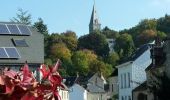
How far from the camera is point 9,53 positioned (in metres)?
48.4

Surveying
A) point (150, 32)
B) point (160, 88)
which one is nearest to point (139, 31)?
point (150, 32)

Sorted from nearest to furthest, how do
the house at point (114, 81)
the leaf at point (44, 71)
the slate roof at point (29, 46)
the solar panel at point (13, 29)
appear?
the leaf at point (44, 71)
the solar panel at point (13, 29)
the slate roof at point (29, 46)
the house at point (114, 81)

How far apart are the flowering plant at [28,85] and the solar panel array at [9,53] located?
144 feet

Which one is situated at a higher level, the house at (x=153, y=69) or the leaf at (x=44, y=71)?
the house at (x=153, y=69)

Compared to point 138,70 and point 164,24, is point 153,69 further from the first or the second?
point 164,24

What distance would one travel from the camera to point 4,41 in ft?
166

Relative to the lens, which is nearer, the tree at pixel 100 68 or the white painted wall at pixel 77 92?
the white painted wall at pixel 77 92

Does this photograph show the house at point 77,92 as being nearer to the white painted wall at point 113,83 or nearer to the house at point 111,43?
the white painted wall at point 113,83

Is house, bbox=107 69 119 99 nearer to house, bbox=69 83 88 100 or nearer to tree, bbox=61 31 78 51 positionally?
house, bbox=69 83 88 100

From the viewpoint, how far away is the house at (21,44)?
49284mm

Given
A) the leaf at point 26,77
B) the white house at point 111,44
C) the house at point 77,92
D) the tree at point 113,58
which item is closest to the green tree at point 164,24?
the tree at point 113,58

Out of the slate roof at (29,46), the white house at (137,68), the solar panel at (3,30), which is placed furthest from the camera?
the white house at (137,68)

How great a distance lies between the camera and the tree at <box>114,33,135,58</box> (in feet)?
529

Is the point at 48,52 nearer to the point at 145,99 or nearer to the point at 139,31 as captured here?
the point at 139,31
